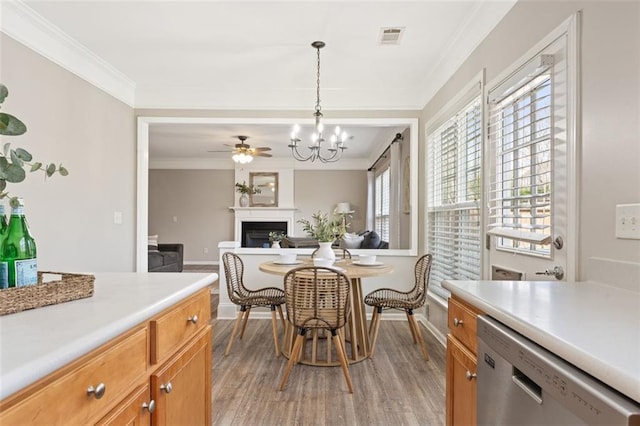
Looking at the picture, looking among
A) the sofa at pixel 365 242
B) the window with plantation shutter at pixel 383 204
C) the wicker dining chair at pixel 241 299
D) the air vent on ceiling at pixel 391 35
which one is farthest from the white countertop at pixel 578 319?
the window with plantation shutter at pixel 383 204

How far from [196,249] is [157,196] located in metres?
1.63

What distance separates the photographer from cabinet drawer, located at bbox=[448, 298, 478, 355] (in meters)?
1.23

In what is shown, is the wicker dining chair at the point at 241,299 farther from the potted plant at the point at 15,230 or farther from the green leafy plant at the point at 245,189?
the green leafy plant at the point at 245,189

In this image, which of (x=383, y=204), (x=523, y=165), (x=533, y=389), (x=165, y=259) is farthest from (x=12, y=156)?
(x=383, y=204)

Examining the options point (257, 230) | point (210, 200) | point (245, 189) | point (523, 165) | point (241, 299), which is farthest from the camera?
point (210, 200)

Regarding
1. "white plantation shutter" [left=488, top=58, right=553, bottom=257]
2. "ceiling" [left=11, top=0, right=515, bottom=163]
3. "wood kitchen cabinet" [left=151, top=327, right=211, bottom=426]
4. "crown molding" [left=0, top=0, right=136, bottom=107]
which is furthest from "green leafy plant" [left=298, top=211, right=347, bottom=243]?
"crown molding" [left=0, top=0, right=136, bottom=107]

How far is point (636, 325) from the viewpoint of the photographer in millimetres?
850

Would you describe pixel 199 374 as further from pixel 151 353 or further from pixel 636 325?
pixel 636 325

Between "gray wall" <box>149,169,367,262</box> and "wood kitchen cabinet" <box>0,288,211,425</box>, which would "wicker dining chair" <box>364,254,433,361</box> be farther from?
"gray wall" <box>149,169,367,262</box>

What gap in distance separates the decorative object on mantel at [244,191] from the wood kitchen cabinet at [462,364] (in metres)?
7.50

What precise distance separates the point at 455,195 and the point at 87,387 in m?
2.87

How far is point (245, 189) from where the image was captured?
28.2 feet

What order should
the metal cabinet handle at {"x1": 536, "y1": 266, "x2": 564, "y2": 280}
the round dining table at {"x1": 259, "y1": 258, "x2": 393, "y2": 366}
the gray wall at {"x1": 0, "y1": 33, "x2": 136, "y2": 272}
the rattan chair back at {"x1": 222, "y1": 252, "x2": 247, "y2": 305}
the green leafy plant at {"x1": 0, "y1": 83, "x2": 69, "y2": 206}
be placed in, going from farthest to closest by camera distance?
the rattan chair back at {"x1": 222, "y1": 252, "x2": 247, "y2": 305} → the round dining table at {"x1": 259, "y1": 258, "x2": 393, "y2": 366} → the gray wall at {"x1": 0, "y1": 33, "x2": 136, "y2": 272} → the metal cabinet handle at {"x1": 536, "y1": 266, "x2": 564, "y2": 280} → the green leafy plant at {"x1": 0, "y1": 83, "x2": 69, "y2": 206}

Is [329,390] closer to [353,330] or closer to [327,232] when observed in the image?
[353,330]
